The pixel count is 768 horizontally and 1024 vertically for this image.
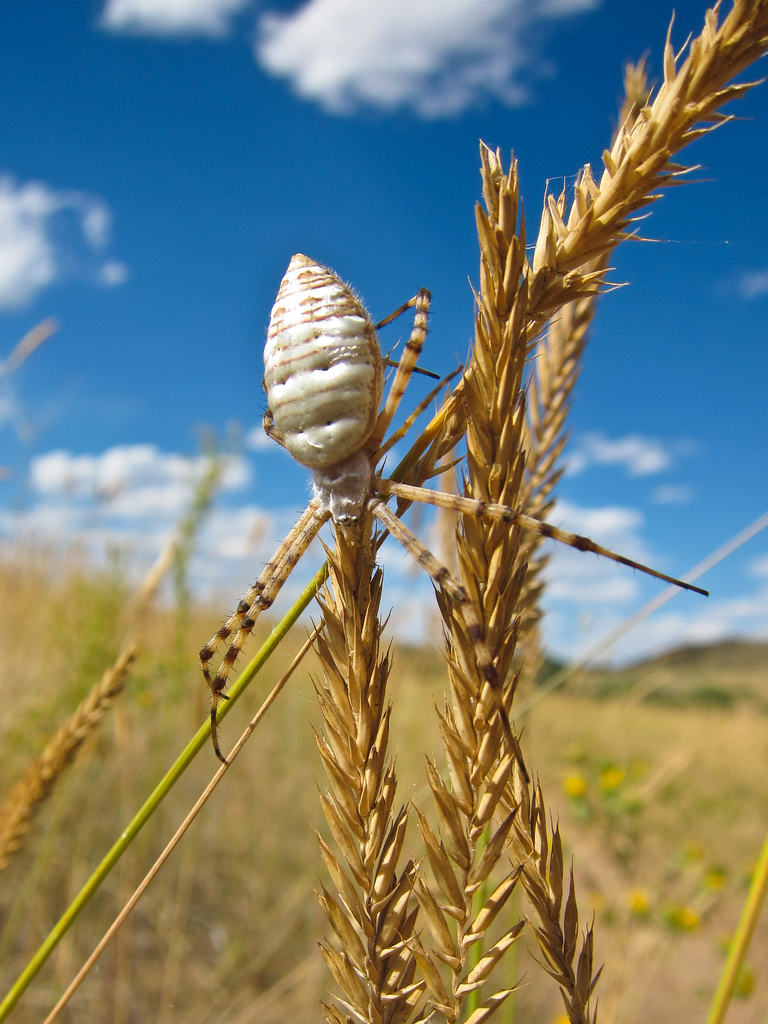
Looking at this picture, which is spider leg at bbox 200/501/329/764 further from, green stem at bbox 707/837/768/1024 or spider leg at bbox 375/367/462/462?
green stem at bbox 707/837/768/1024

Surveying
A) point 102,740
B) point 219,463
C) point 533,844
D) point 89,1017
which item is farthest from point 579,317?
point 89,1017

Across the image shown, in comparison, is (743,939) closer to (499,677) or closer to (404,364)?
(499,677)

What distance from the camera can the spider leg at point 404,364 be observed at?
1.36 meters

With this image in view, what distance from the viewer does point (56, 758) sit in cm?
145

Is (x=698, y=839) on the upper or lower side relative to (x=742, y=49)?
lower

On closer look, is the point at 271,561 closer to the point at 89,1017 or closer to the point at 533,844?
the point at 533,844

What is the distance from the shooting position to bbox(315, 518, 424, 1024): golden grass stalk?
0.81 metres

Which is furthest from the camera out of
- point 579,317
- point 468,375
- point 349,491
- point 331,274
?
point 579,317

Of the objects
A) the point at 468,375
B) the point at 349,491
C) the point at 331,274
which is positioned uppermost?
the point at 331,274

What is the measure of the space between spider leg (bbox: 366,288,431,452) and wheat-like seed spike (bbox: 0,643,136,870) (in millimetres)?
689

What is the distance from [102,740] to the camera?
10.9 feet

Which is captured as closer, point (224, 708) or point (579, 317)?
point (224, 708)

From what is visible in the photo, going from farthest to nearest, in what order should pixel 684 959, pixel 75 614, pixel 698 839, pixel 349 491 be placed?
pixel 698 839
pixel 684 959
pixel 75 614
pixel 349 491

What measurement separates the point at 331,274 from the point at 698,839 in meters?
6.27
